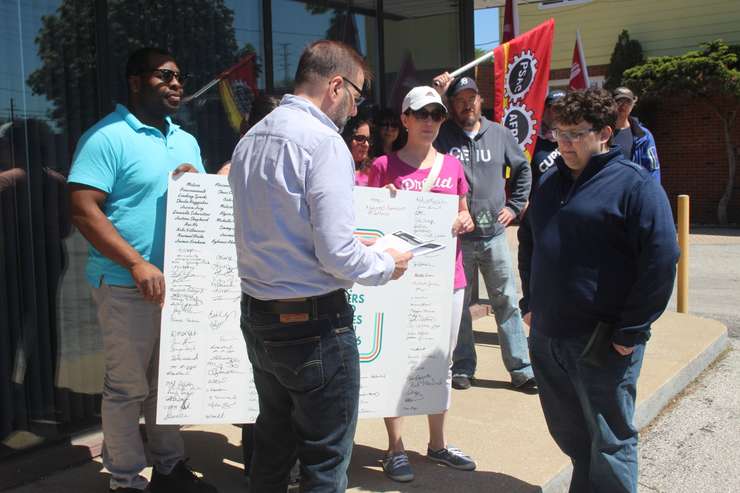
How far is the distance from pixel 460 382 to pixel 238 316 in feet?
7.54

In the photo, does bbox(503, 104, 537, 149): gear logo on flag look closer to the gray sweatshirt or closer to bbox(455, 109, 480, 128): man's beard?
the gray sweatshirt

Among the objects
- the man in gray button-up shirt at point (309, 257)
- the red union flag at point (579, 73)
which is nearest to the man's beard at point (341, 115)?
the man in gray button-up shirt at point (309, 257)

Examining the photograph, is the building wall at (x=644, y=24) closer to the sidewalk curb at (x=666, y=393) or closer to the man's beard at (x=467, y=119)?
the sidewalk curb at (x=666, y=393)

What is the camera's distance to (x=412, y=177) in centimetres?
406

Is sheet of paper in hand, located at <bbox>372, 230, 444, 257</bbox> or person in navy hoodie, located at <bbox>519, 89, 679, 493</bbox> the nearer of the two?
sheet of paper in hand, located at <bbox>372, 230, 444, 257</bbox>

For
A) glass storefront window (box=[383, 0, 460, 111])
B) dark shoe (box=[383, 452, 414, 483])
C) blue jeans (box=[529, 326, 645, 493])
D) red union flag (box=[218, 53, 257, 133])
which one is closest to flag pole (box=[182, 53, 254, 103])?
red union flag (box=[218, 53, 257, 133])

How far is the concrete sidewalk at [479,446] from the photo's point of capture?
3.81 meters

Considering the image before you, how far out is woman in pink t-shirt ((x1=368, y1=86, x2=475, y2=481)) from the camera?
153 inches

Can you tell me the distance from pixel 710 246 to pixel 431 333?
12.8 meters

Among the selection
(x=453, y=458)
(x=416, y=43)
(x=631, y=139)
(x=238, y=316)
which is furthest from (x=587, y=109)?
(x=416, y=43)

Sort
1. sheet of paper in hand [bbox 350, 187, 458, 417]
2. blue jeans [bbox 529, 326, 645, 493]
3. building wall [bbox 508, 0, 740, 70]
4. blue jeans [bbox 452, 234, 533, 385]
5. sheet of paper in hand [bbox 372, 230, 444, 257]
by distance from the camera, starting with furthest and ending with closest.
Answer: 1. building wall [bbox 508, 0, 740, 70]
2. blue jeans [bbox 452, 234, 533, 385]
3. sheet of paper in hand [bbox 350, 187, 458, 417]
4. blue jeans [bbox 529, 326, 645, 493]
5. sheet of paper in hand [bbox 372, 230, 444, 257]

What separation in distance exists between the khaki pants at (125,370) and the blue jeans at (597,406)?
5.75 ft

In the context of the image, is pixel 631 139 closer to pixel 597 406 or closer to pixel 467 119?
pixel 467 119

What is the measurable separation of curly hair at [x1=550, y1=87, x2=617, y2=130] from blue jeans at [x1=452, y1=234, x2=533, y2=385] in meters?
2.15
